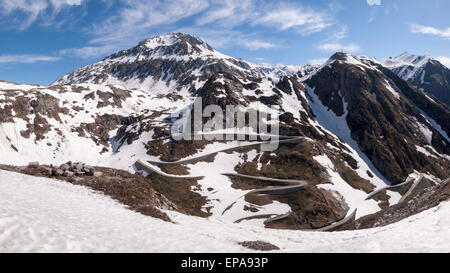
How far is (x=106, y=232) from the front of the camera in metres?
12.1

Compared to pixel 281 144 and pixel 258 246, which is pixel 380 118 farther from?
pixel 258 246

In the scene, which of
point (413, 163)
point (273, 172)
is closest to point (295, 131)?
point (273, 172)

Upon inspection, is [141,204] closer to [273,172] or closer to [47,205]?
[47,205]

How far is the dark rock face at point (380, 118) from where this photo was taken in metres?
132

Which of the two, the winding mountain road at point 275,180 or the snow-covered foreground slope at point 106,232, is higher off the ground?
the snow-covered foreground slope at point 106,232

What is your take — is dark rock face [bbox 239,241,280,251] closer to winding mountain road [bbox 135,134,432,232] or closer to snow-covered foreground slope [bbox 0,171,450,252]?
snow-covered foreground slope [bbox 0,171,450,252]

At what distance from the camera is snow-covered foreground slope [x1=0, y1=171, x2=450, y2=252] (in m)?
9.11

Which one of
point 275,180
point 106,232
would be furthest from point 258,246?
point 275,180

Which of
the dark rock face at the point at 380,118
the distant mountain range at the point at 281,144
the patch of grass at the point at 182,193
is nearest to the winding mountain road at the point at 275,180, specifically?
the distant mountain range at the point at 281,144

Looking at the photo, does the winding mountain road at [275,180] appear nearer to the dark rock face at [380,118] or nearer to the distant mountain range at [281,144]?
the distant mountain range at [281,144]

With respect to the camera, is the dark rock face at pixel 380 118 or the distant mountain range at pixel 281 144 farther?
the dark rock face at pixel 380 118

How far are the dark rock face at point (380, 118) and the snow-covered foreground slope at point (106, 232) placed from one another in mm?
127095

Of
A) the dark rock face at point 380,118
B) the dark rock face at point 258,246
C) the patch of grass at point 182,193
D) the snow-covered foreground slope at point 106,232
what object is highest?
the dark rock face at point 380,118

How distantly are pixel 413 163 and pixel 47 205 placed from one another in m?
165
